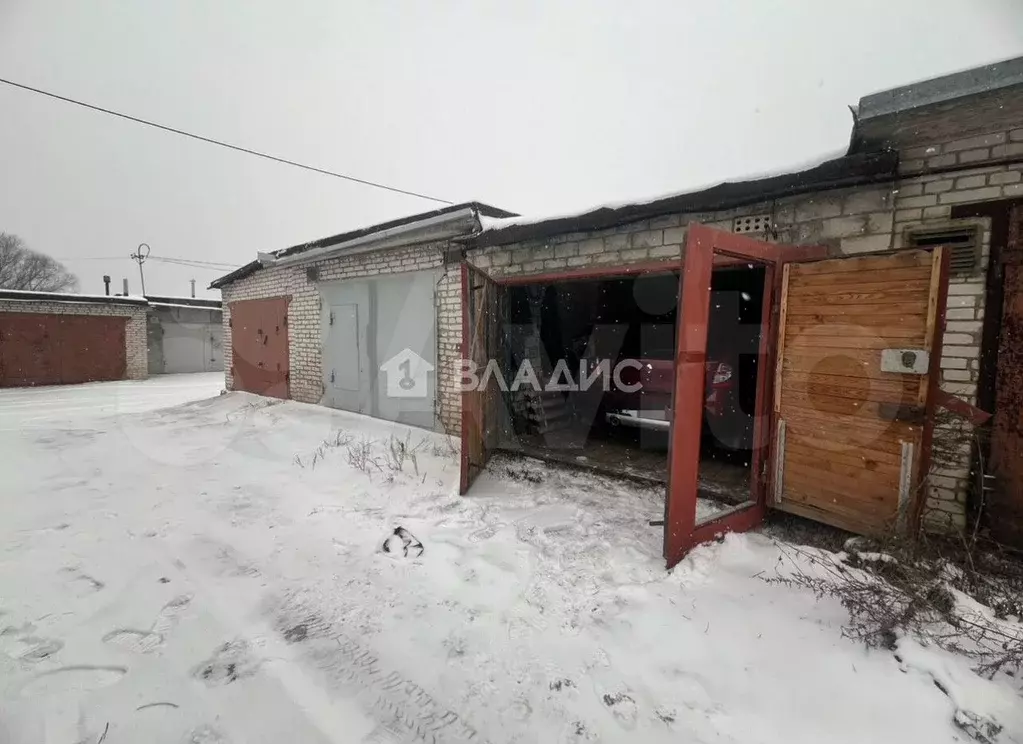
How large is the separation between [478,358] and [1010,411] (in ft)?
12.4

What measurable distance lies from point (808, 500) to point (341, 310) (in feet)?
23.2

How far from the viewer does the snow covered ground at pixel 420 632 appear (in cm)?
179

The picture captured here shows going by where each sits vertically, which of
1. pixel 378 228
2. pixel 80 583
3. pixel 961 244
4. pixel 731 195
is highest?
pixel 378 228

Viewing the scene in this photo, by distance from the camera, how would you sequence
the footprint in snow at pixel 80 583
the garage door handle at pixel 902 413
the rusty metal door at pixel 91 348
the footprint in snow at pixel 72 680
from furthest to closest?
the rusty metal door at pixel 91 348
the footprint in snow at pixel 80 583
the garage door handle at pixel 902 413
the footprint in snow at pixel 72 680

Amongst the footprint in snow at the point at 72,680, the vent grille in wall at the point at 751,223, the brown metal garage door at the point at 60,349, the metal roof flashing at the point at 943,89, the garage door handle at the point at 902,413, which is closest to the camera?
the footprint in snow at the point at 72,680

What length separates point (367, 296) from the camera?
723cm

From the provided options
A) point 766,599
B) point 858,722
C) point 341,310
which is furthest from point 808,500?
point 341,310

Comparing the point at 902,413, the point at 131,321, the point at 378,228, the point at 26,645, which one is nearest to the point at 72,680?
the point at 26,645

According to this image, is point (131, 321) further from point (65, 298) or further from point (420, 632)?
point (420, 632)

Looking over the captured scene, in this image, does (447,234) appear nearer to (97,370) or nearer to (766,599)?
(766,599)

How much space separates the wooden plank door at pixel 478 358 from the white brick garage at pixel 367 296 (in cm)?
96

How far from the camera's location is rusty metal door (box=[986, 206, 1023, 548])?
263 cm

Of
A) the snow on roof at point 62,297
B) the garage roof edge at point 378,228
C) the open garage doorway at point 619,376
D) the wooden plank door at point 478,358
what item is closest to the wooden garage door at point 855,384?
the open garage doorway at point 619,376

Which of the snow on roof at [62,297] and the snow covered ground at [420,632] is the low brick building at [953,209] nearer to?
the snow covered ground at [420,632]
